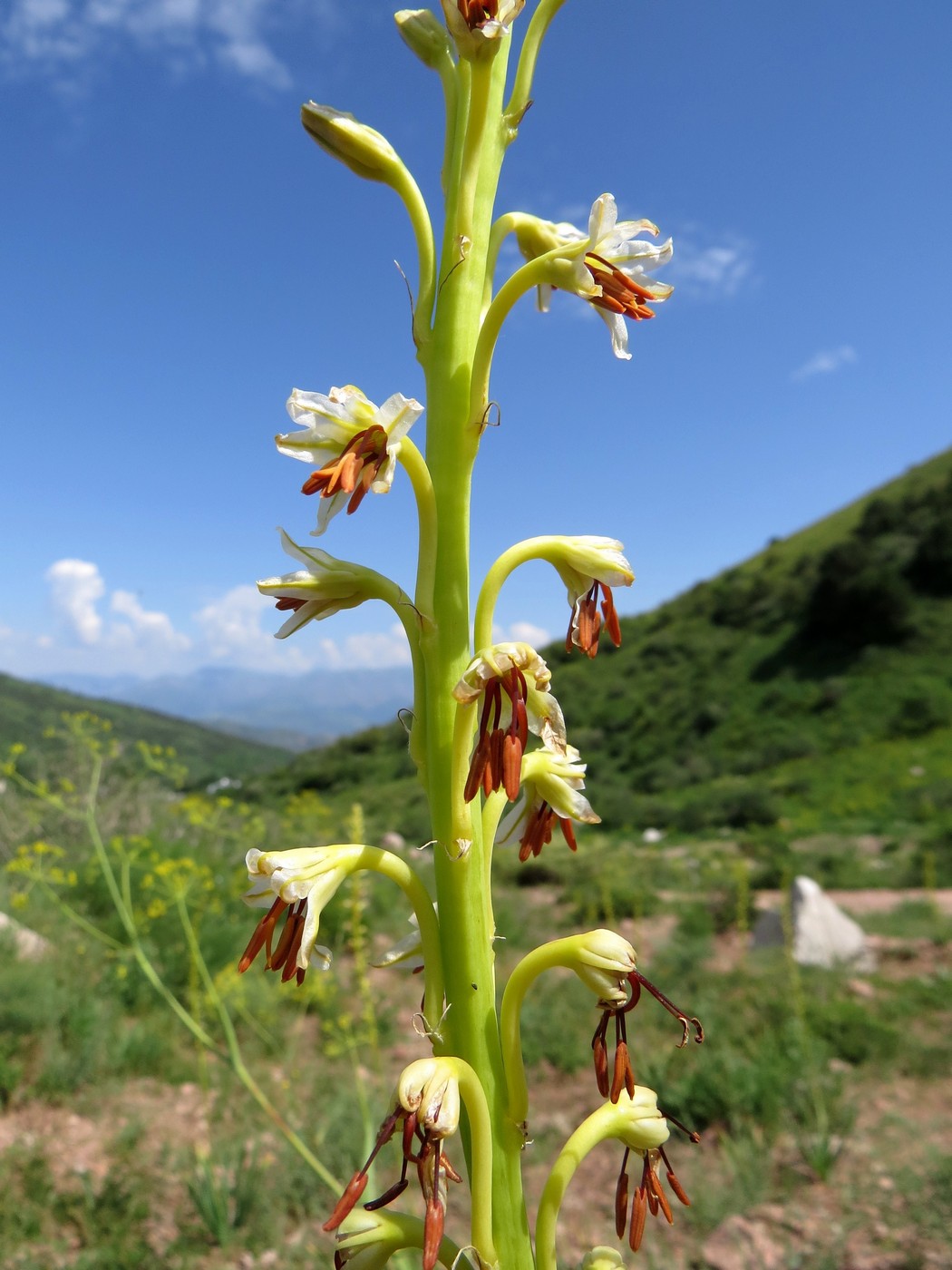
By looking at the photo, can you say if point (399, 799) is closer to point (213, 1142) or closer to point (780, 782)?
point (780, 782)

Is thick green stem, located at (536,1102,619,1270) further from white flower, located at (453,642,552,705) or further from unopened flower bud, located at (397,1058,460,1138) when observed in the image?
white flower, located at (453,642,552,705)

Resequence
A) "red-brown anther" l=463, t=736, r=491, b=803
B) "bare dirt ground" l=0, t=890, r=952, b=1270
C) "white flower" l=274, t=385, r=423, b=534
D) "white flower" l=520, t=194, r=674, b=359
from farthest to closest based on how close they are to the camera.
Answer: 1. "bare dirt ground" l=0, t=890, r=952, b=1270
2. "white flower" l=520, t=194, r=674, b=359
3. "white flower" l=274, t=385, r=423, b=534
4. "red-brown anther" l=463, t=736, r=491, b=803

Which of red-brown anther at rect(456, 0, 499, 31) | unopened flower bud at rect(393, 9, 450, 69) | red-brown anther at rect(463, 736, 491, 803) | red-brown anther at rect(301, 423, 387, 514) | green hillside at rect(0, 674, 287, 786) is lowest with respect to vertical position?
red-brown anther at rect(463, 736, 491, 803)

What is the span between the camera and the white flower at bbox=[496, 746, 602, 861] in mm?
2043

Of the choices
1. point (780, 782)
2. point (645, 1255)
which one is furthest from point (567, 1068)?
point (780, 782)

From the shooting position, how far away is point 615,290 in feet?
6.31

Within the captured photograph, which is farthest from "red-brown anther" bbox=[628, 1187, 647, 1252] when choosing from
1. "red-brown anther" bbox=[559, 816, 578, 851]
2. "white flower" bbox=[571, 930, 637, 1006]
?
"red-brown anther" bbox=[559, 816, 578, 851]

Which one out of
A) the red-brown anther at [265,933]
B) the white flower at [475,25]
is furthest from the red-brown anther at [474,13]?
the red-brown anther at [265,933]

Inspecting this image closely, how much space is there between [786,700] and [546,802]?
3741cm

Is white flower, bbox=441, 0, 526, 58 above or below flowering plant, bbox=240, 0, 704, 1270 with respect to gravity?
above

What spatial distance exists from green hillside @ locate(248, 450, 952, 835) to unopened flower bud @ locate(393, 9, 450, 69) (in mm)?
23387

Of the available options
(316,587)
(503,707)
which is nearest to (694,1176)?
(503,707)

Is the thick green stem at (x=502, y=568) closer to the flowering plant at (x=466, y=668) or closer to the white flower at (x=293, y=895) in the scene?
the flowering plant at (x=466, y=668)

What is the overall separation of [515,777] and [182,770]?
18.8 feet
